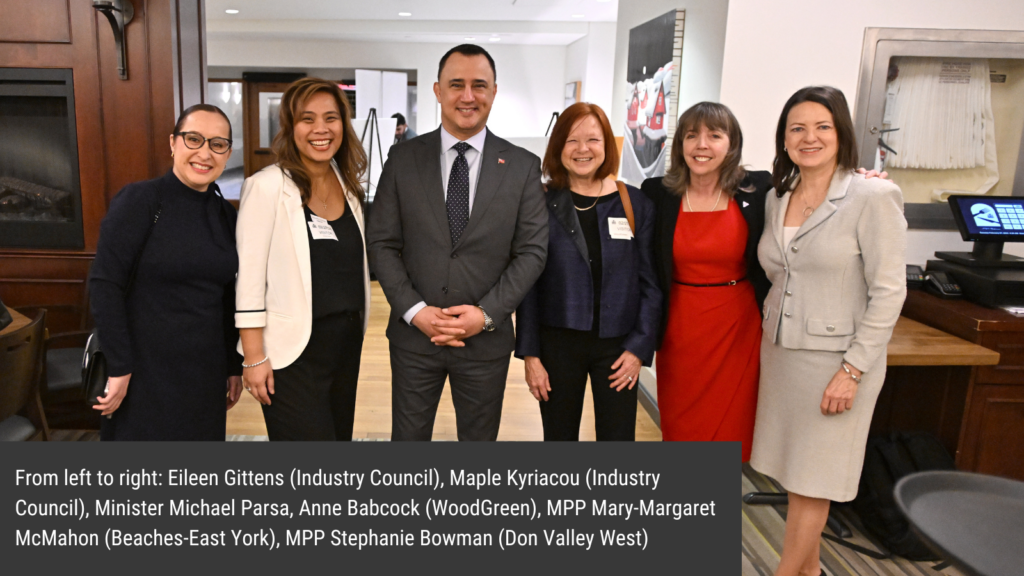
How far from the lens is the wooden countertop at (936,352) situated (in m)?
2.49

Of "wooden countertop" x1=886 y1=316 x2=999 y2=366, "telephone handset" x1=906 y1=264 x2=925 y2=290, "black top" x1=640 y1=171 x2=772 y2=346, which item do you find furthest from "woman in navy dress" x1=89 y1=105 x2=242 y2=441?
"telephone handset" x1=906 y1=264 x2=925 y2=290

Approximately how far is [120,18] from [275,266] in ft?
5.97

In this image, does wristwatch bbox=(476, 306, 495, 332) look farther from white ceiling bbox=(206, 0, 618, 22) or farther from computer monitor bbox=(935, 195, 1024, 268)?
white ceiling bbox=(206, 0, 618, 22)

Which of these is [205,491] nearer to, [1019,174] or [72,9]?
[72,9]

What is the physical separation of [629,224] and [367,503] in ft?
4.47

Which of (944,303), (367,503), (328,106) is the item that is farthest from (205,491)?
(944,303)

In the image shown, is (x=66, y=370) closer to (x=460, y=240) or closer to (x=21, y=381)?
(x=21, y=381)

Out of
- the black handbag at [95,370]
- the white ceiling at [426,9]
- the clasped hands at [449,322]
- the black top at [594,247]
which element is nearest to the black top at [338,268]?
the clasped hands at [449,322]

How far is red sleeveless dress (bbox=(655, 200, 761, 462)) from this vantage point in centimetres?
221

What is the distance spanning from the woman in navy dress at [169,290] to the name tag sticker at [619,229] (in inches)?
46.0

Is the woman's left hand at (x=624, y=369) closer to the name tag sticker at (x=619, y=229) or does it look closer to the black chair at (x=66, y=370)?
the name tag sticker at (x=619, y=229)

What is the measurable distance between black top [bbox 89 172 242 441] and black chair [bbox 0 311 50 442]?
1.66ft

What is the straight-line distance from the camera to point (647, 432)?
3658 millimetres

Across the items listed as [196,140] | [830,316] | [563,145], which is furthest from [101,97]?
[830,316]
